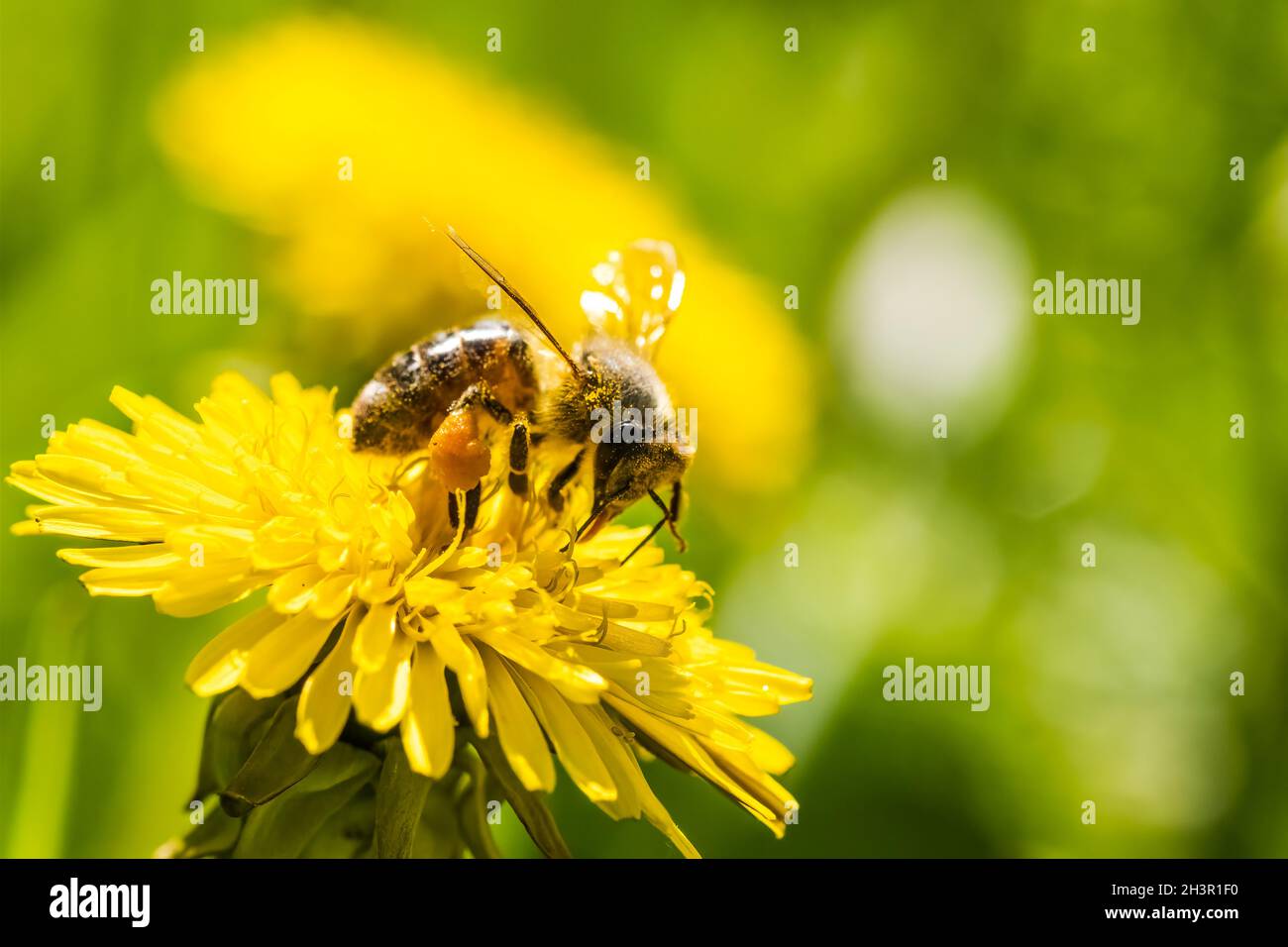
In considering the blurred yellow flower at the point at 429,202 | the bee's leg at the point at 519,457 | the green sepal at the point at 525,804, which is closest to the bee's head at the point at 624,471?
the bee's leg at the point at 519,457

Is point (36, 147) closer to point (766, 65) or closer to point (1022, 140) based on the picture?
point (766, 65)

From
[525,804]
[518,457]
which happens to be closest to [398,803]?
[525,804]

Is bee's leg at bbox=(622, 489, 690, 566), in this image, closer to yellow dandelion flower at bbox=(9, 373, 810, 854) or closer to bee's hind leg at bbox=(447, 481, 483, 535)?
yellow dandelion flower at bbox=(9, 373, 810, 854)

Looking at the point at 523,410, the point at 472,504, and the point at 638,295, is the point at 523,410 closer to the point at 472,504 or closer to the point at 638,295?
the point at 472,504

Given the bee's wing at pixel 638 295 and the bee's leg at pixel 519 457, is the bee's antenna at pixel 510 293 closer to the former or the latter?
the bee's leg at pixel 519 457

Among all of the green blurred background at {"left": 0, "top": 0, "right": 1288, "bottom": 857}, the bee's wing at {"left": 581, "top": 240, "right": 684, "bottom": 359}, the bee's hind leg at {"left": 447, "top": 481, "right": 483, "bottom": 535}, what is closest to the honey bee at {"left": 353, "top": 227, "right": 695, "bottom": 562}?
the bee's hind leg at {"left": 447, "top": 481, "right": 483, "bottom": 535}

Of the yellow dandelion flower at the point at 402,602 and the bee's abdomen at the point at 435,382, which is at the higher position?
the bee's abdomen at the point at 435,382
